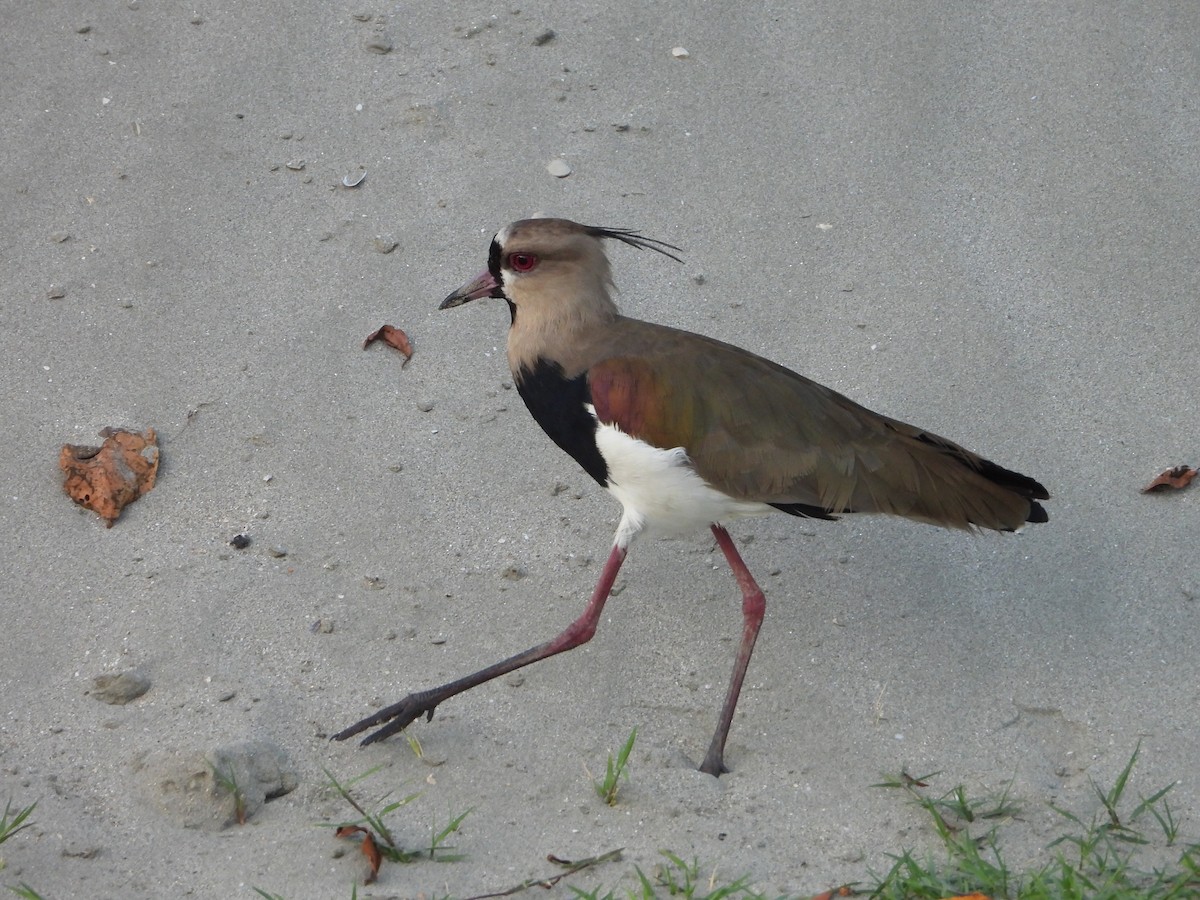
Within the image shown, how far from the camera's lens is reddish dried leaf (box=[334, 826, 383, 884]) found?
3334 mm

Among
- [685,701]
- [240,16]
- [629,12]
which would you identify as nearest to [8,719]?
[685,701]

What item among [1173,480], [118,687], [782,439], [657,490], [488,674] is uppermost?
[782,439]

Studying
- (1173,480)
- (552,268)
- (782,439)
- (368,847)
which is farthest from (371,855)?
(1173,480)

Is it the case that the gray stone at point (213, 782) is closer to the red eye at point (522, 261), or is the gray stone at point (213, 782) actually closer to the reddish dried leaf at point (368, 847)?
the reddish dried leaf at point (368, 847)

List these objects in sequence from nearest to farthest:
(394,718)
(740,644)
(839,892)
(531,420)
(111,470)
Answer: (839,892) → (394,718) → (740,644) → (111,470) → (531,420)

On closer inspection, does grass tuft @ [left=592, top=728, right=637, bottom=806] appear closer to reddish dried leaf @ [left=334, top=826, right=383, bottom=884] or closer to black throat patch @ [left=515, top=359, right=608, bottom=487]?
reddish dried leaf @ [left=334, top=826, right=383, bottom=884]

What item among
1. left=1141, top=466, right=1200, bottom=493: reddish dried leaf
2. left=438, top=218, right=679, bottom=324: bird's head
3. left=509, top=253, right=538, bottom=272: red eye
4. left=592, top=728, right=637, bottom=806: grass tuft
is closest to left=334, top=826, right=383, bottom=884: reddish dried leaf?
left=592, top=728, right=637, bottom=806: grass tuft

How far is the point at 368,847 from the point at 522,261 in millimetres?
1780

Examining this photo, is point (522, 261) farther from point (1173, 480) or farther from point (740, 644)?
point (1173, 480)

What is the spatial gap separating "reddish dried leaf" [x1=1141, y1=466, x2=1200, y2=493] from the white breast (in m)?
1.52

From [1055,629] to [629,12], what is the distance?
3.48 m

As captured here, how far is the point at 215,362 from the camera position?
5141mm

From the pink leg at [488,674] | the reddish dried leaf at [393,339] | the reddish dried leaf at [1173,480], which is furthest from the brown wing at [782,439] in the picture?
the reddish dried leaf at [393,339]

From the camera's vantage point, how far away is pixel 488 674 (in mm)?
4066
